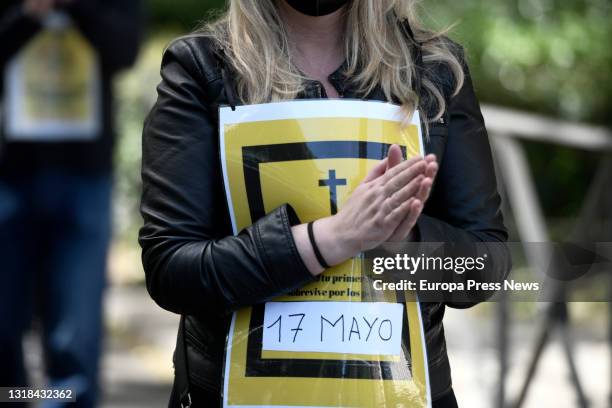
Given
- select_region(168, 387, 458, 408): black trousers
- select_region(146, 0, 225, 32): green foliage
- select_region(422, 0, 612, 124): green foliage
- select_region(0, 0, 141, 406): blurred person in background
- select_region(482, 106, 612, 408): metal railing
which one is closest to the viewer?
select_region(168, 387, 458, 408): black trousers

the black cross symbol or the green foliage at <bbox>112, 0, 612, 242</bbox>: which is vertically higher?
the green foliage at <bbox>112, 0, 612, 242</bbox>

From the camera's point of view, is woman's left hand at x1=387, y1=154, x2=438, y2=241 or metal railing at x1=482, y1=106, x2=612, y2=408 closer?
woman's left hand at x1=387, y1=154, x2=438, y2=241

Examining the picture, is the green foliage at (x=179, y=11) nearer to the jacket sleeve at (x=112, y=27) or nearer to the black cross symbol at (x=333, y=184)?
the jacket sleeve at (x=112, y=27)

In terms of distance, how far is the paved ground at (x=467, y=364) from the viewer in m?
5.15

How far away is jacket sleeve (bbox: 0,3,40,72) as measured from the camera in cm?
429

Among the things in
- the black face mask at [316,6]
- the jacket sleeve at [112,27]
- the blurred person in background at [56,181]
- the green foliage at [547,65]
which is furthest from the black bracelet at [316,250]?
the green foliage at [547,65]

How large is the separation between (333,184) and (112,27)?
2.43 metres

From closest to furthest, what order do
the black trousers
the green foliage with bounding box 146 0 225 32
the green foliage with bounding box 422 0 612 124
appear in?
the black trousers
the green foliage with bounding box 422 0 612 124
the green foliage with bounding box 146 0 225 32

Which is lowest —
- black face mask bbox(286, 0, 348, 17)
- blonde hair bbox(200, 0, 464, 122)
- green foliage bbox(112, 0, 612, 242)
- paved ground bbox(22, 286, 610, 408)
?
paved ground bbox(22, 286, 610, 408)

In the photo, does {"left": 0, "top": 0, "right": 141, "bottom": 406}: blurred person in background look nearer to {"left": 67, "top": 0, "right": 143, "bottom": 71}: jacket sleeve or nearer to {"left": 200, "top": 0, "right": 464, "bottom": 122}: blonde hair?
{"left": 67, "top": 0, "right": 143, "bottom": 71}: jacket sleeve

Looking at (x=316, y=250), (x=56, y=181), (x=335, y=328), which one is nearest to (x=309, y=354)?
(x=335, y=328)

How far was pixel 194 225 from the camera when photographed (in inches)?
88.1

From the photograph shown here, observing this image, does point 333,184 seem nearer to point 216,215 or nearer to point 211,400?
point 216,215

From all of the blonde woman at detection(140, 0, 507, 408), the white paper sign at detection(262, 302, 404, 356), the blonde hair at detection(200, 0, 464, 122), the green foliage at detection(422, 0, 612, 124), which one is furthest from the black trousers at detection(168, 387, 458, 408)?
the green foliage at detection(422, 0, 612, 124)
